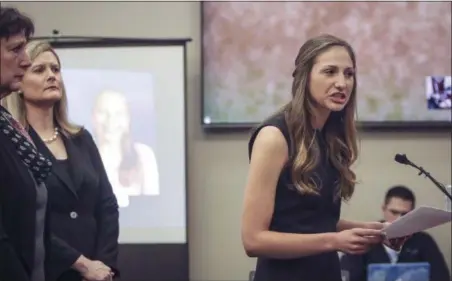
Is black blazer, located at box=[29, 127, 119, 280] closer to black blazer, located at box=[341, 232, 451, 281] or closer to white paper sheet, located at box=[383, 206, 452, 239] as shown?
white paper sheet, located at box=[383, 206, 452, 239]

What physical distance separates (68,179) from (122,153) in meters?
1.45

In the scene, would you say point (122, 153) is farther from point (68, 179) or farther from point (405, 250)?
point (405, 250)

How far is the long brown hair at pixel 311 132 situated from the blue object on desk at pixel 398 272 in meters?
1.33

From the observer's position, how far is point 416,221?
1709mm

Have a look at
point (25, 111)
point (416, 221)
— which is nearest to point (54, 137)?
point (25, 111)

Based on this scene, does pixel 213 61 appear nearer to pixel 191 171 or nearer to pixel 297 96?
pixel 191 171

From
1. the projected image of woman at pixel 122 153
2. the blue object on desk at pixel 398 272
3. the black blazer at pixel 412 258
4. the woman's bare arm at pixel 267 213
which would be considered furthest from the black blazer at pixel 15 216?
the black blazer at pixel 412 258

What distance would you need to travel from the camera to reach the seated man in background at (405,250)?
3.62m

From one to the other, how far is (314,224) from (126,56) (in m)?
2.22

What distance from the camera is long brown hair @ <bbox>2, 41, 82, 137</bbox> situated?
7.66ft

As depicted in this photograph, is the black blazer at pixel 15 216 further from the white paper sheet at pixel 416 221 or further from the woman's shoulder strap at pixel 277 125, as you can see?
the white paper sheet at pixel 416 221

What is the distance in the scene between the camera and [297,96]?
1.83 metres

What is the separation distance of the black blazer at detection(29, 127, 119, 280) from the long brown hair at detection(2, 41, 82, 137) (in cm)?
3

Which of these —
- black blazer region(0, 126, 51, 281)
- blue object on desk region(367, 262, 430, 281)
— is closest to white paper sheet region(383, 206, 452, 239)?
black blazer region(0, 126, 51, 281)
